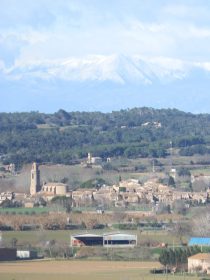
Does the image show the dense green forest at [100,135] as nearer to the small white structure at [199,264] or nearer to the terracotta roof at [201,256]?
the terracotta roof at [201,256]

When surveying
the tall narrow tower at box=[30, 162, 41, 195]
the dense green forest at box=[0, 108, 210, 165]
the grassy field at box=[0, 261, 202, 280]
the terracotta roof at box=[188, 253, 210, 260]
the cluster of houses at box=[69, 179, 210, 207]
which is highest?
the dense green forest at box=[0, 108, 210, 165]

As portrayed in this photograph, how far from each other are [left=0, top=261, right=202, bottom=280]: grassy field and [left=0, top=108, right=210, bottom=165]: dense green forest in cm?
5578

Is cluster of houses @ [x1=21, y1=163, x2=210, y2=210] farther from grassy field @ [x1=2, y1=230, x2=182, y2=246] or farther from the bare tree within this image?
grassy field @ [x1=2, y1=230, x2=182, y2=246]

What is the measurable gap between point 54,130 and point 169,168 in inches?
871

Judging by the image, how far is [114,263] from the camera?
173 feet

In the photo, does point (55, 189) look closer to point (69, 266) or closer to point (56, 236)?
point (56, 236)

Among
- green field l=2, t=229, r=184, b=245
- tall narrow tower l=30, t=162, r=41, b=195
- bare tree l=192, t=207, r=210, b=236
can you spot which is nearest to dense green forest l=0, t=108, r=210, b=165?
tall narrow tower l=30, t=162, r=41, b=195

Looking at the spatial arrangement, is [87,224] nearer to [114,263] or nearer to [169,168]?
[114,263]

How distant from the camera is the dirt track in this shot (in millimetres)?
48844

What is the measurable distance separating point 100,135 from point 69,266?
79549mm

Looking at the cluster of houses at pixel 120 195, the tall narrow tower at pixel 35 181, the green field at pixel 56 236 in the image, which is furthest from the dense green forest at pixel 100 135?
the green field at pixel 56 236

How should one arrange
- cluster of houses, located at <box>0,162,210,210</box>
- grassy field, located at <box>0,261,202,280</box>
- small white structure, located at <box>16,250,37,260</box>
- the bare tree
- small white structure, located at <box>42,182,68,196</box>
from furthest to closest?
small white structure, located at <box>42,182,68,196</box>
cluster of houses, located at <box>0,162,210,210</box>
the bare tree
small white structure, located at <box>16,250,37,260</box>
grassy field, located at <box>0,261,202,280</box>

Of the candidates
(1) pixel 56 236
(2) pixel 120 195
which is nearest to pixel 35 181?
(2) pixel 120 195

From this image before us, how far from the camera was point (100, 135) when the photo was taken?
130250 millimetres
